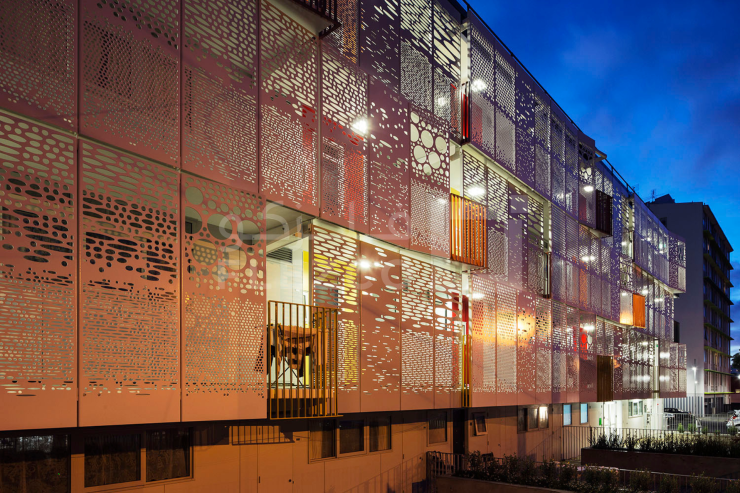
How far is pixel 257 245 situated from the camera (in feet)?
31.6

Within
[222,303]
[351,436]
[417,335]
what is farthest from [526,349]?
[222,303]

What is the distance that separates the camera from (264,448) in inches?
419

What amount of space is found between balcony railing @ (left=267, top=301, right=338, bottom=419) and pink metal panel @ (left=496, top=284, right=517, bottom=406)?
304 inches

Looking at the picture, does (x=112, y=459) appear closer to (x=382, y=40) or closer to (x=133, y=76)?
(x=133, y=76)

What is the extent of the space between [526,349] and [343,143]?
35.1ft

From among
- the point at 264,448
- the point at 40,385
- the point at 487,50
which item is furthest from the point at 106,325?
the point at 487,50

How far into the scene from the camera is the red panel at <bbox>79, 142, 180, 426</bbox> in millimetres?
7367

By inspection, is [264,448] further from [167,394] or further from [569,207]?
[569,207]

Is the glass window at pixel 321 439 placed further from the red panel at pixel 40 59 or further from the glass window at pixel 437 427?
the red panel at pixel 40 59

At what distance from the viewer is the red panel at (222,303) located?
337 inches

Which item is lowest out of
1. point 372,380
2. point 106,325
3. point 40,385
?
point 372,380

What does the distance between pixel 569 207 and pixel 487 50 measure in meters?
8.91

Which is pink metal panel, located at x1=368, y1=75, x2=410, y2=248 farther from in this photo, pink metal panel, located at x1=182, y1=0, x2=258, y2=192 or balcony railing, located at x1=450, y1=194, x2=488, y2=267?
pink metal panel, located at x1=182, y1=0, x2=258, y2=192

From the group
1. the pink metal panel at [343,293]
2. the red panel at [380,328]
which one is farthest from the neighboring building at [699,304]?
the pink metal panel at [343,293]
